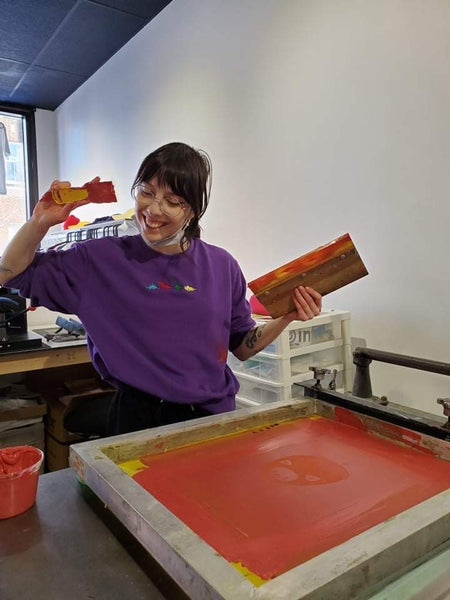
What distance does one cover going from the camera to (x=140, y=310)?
3.55ft

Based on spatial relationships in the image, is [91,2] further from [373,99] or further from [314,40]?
[373,99]

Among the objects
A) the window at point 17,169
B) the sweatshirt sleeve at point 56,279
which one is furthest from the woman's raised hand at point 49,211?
the window at point 17,169

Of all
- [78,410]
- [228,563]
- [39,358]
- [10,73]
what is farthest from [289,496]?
[10,73]

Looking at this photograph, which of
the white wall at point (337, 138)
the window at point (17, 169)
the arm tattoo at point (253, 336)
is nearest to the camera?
the arm tattoo at point (253, 336)

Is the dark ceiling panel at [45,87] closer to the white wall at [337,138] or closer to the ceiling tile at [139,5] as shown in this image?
the ceiling tile at [139,5]

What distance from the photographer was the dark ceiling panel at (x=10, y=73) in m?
3.63

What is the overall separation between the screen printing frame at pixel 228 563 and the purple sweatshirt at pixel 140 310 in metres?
0.30

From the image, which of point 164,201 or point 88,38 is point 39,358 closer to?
point 164,201

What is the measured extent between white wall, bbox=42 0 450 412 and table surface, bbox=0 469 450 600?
3.62ft

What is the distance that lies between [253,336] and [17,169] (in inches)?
170

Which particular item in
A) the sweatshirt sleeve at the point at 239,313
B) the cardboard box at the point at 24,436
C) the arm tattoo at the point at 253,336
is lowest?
the cardboard box at the point at 24,436

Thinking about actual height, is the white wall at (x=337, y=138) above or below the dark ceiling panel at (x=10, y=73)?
below

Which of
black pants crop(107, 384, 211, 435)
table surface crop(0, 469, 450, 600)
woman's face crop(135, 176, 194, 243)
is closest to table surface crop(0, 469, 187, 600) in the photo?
table surface crop(0, 469, 450, 600)

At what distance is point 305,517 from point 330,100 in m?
1.66
